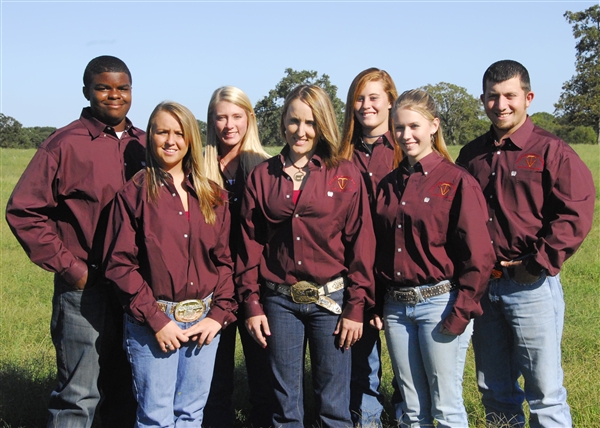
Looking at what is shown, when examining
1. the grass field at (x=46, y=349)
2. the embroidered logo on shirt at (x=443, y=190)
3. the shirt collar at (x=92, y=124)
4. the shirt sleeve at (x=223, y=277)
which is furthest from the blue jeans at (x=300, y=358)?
the shirt collar at (x=92, y=124)

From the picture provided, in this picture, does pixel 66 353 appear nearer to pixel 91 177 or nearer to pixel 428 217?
pixel 91 177

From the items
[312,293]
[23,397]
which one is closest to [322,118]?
[312,293]

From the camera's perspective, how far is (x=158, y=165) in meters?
3.86

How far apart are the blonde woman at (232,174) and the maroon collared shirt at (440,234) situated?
1158 mm

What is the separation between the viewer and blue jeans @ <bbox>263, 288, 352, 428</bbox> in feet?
12.8

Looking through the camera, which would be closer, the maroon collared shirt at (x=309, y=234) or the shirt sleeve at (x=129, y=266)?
the shirt sleeve at (x=129, y=266)

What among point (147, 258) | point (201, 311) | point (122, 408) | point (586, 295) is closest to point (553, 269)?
point (201, 311)

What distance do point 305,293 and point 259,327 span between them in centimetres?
36

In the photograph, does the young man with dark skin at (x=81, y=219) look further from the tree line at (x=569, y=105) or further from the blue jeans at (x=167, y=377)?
the tree line at (x=569, y=105)

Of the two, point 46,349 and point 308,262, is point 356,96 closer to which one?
point 308,262

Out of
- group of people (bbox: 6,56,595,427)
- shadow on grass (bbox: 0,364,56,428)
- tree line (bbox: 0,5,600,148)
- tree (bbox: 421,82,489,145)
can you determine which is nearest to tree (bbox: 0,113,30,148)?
tree line (bbox: 0,5,600,148)

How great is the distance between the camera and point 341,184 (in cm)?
392

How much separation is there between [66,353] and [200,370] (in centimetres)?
90

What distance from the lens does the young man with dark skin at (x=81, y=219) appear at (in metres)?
3.88
